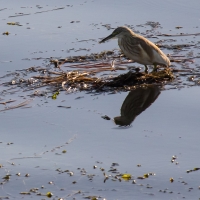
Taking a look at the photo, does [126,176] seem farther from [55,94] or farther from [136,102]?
[55,94]

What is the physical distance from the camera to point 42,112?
7.46 metres

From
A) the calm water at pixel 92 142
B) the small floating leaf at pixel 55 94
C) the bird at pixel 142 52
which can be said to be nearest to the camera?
the calm water at pixel 92 142

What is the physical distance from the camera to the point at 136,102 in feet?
25.6

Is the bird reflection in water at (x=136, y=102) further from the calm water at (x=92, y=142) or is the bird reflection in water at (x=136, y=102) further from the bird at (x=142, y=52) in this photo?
the bird at (x=142, y=52)

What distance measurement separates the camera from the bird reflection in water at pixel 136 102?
23.8 ft

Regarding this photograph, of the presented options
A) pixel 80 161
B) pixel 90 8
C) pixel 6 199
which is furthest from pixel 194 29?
pixel 6 199

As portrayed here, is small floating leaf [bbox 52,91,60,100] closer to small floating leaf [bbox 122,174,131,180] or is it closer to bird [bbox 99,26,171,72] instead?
bird [bbox 99,26,171,72]

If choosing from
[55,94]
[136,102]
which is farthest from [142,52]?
[55,94]

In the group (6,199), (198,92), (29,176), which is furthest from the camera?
(198,92)

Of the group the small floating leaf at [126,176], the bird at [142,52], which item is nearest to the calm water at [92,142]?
the small floating leaf at [126,176]

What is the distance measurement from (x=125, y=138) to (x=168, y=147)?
477 millimetres

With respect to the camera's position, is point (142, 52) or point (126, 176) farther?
point (142, 52)

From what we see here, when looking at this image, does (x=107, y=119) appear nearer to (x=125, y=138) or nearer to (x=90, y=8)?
(x=125, y=138)

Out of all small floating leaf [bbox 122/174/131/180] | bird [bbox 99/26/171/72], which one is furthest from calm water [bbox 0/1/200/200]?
bird [bbox 99/26/171/72]
